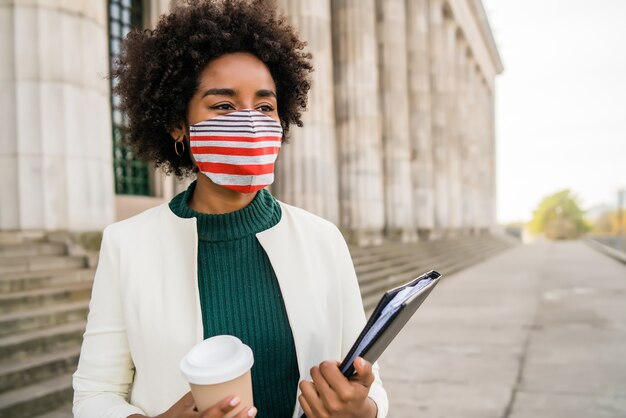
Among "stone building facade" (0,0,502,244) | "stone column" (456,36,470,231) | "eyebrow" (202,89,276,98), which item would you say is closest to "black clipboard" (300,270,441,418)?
"eyebrow" (202,89,276,98)

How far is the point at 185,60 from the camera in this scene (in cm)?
192

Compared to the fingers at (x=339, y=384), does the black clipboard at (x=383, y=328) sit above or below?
above

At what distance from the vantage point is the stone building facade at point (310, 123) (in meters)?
7.39

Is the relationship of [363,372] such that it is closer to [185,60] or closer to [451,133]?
[185,60]

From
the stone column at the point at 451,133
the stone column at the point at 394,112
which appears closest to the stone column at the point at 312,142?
the stone column at the point at 394,112

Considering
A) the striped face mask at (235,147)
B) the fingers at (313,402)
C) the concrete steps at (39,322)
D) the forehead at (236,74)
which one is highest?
the forehead at (236,74)

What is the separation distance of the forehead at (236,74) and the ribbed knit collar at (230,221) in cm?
39

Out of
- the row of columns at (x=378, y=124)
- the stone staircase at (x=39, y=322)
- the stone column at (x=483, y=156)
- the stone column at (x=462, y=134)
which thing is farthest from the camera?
the stone column at (x=483, y=156)

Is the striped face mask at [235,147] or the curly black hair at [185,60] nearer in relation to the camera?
the striped face mask at [235,147]

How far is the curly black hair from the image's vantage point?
190cm

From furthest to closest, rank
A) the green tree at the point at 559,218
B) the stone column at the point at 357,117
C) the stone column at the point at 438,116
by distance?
the green tree at the point at 559,218 < the stone column at the point at 438,116 < the stone column at the point at 357,117

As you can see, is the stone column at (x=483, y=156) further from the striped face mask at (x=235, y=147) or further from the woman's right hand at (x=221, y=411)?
the woman's right hand at (x=221, y=411)

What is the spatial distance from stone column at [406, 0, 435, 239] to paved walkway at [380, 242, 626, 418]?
13.3 meters

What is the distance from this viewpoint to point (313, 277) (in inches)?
69.8
